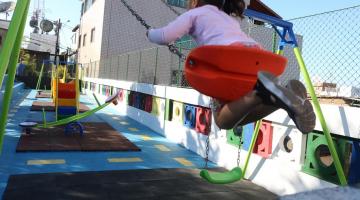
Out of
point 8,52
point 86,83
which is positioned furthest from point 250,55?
point 86,83

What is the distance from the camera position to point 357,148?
154 inches

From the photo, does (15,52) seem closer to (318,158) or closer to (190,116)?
(318,158)

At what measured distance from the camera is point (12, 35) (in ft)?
6.24

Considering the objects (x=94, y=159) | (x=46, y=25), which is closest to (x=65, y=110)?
(x=94, y=159)

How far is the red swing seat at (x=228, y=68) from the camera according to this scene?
2.15 m

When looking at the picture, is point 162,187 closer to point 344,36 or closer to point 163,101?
point 344,36

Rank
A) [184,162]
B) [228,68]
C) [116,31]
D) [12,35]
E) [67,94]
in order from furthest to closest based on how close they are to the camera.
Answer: [116,31], [67,94], [184,162], [228,68], [12,35]

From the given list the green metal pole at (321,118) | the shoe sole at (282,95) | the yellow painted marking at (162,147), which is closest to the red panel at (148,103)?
the yellow painted marking at (162,147)

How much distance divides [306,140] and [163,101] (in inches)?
209

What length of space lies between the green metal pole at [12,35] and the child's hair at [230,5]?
47.6 inches

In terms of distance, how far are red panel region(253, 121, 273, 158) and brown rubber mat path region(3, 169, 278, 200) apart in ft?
1.70

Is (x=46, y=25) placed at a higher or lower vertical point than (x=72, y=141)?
higher

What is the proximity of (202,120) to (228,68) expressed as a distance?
5100 millimetres

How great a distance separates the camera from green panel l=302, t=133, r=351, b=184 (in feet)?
13.4
